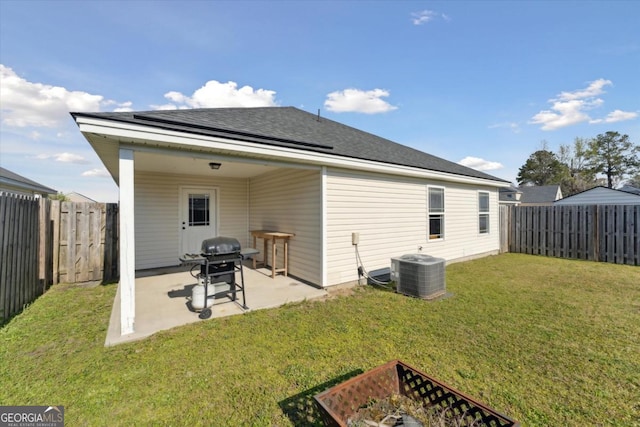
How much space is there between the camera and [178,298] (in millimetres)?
4668

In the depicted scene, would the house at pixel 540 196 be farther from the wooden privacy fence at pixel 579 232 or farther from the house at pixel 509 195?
the wooden privacy fence at pixel 579 232

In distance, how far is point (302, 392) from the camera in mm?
→ 2258

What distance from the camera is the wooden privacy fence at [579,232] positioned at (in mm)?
7727

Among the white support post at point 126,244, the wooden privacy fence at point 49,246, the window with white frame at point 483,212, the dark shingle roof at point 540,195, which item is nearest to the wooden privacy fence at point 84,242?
the wooden privacy fence at point 49,246

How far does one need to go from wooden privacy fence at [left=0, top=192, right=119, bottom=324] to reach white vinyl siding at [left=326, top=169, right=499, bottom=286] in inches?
196

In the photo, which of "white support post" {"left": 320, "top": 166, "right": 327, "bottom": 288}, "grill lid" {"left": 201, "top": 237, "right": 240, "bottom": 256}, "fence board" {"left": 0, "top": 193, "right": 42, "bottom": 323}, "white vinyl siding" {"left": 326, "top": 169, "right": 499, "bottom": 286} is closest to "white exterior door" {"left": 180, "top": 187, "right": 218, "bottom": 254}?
"fence board" {"left": 0, "top": 193, "right": 42, "bottom": 323}

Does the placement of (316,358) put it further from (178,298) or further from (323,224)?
(178,298)

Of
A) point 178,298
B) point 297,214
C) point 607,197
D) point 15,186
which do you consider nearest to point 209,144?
point 297,214

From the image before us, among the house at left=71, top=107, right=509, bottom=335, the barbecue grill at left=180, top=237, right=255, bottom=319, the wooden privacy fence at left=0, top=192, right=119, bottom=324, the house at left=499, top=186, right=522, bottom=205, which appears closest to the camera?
the house at left=71, top=107, right=509, bottom=335

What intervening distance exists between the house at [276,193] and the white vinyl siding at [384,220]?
3 cm

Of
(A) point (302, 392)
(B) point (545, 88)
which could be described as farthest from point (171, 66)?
(B) point (545, 88)

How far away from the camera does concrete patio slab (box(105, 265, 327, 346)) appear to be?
359cm

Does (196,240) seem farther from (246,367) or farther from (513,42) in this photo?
(513,42)

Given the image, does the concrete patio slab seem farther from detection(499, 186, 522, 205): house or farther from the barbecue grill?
detection(499, 186, 522, 205): house
